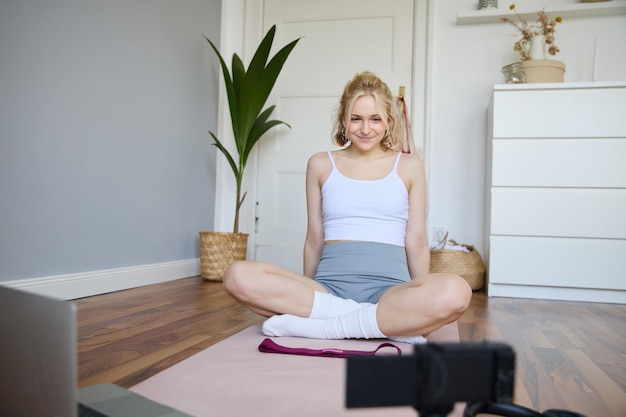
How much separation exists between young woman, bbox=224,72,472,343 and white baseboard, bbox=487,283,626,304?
133cm

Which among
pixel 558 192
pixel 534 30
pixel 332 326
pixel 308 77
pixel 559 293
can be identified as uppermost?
pixel 534 30

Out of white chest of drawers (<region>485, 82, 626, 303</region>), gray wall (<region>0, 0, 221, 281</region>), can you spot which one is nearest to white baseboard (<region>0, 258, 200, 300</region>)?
gray wall (<region>0, 0, 221, 281</region>)

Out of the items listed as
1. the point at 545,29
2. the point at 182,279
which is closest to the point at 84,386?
the point at 182,279

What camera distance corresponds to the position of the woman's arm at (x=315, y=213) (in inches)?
69.9

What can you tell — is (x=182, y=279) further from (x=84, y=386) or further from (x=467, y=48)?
(x=467, y=48)

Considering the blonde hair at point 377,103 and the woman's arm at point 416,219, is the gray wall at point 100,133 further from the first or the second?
the woman's arm at point 416,219

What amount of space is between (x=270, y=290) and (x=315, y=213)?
408mm

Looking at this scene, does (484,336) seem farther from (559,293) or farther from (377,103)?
(559,293)

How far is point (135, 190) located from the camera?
2.54 metres

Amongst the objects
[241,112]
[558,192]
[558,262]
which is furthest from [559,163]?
[241,112]

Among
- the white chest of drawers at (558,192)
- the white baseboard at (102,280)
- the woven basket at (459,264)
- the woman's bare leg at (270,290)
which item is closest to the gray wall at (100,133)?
the white baseboard at (102,280)

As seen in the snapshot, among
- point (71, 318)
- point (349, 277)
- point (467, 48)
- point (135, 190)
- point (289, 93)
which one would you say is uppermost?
point (467, 48)

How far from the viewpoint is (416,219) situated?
172 cm

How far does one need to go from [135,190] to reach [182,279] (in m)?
0.69
